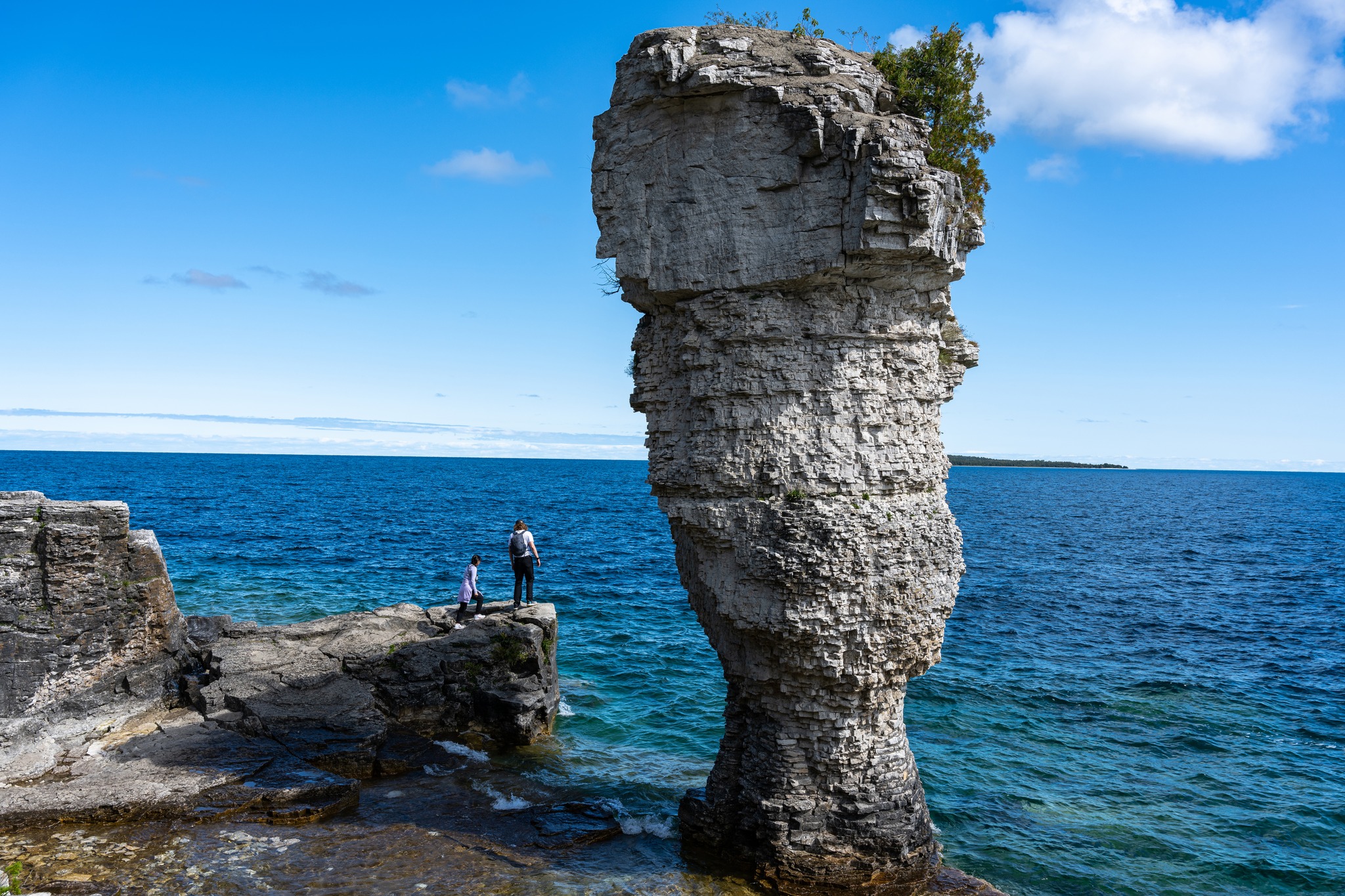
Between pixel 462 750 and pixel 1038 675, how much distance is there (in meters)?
17.1

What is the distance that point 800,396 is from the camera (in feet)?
38.0

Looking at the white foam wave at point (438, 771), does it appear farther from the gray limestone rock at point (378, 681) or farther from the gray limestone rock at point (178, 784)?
the gray limestone rock at point (178, 784)

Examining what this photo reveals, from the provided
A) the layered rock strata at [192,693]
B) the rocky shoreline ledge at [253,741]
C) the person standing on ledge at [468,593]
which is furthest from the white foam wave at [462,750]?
the person standing on ledge at [468,593]

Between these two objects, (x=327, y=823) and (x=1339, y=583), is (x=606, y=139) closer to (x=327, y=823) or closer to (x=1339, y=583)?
(x=327, y=823)

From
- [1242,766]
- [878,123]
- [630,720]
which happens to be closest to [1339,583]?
[1242,766]

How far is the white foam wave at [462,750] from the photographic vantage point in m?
16.4

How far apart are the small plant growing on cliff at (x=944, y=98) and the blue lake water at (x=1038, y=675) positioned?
1142 centimetres

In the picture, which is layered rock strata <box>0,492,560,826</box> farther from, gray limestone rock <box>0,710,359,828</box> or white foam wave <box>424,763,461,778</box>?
white foam wave <box>424,763,461,778</box>

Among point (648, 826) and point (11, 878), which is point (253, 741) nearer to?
point (11, 878)

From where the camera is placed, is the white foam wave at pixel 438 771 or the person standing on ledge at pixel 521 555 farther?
the person standing on ledge at pixel 521 555

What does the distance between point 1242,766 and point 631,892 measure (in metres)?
15.1

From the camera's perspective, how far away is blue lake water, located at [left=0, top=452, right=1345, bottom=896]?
1505 centimetres

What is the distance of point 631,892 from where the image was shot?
11.4 meters

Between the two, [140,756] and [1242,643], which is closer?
[140,756]
